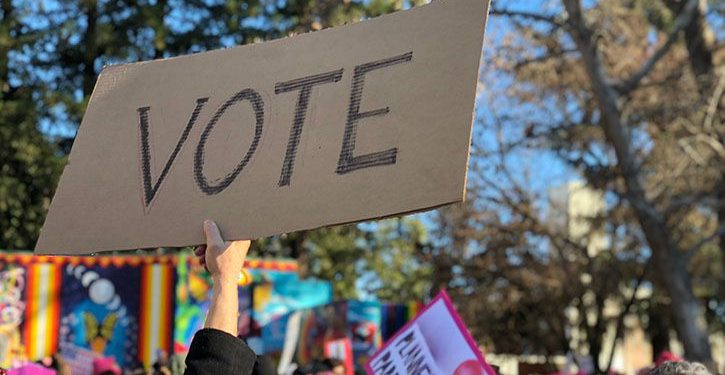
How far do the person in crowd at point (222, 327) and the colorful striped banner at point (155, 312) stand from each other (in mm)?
12628

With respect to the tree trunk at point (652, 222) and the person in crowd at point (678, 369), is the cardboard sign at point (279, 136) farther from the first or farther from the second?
the tree trunk at point (652, 222)

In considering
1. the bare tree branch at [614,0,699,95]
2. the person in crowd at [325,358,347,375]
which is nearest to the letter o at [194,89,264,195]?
the person in crowd at [325,358,347,375]

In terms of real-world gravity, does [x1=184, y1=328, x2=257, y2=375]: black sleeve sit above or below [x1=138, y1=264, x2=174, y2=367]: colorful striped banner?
below

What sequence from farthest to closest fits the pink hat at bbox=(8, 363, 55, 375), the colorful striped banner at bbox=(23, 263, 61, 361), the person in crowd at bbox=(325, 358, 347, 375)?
the colorful striped banner at bbox=(23, 263, 61, 361), the person in crowd at bbox=(325, 358, 347, 375), the pink hat at bbox=(8, 363, 55, 375)

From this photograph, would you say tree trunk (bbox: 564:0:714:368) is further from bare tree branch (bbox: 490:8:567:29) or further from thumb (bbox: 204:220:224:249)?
thumb (bbox: 204:220:224:249)

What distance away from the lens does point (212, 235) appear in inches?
111

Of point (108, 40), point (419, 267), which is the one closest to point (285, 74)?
point (108, 40)

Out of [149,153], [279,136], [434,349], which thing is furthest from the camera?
[434,349]

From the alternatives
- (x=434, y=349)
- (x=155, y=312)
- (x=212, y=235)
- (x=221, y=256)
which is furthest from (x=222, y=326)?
(x=155, y=312)

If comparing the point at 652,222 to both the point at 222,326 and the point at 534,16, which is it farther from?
the point at 222,326

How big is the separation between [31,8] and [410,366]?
17149 millimetres

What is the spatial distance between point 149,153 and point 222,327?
2.64 ft

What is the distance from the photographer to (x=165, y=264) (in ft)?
51.0

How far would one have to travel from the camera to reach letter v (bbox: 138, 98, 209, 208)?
304cm
